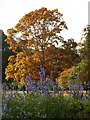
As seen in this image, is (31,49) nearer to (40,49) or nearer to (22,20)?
(40,49)

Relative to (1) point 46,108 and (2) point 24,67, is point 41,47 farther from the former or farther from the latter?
(1) point 46,108

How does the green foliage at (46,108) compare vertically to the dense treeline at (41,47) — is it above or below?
below

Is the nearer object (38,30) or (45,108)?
(45,108)

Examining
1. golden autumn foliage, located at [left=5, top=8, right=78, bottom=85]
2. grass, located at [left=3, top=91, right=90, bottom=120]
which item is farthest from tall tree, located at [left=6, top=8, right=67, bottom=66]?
grass, located at [left=3, top=91, right=90, bottom=120]

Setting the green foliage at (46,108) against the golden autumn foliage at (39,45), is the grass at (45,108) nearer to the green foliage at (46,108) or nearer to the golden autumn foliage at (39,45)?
the green foliage at (46,108)

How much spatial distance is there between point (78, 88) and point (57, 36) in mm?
11345

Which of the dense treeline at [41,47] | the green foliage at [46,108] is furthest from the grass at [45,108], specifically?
the dense treeline at [41,47]

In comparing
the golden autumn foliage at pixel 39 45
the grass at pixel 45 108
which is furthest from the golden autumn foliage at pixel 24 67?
the grass at pixel 45 108

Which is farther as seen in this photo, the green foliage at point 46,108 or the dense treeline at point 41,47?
the dense treeline at point 41,47

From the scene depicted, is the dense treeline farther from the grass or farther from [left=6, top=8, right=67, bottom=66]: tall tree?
the grass

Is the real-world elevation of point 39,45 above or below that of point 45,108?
above

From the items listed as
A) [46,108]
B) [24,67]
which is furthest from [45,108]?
[24,67]

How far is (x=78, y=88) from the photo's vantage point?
7.16 meters

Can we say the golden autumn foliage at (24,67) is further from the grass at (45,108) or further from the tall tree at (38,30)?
the grass at (45,108)
